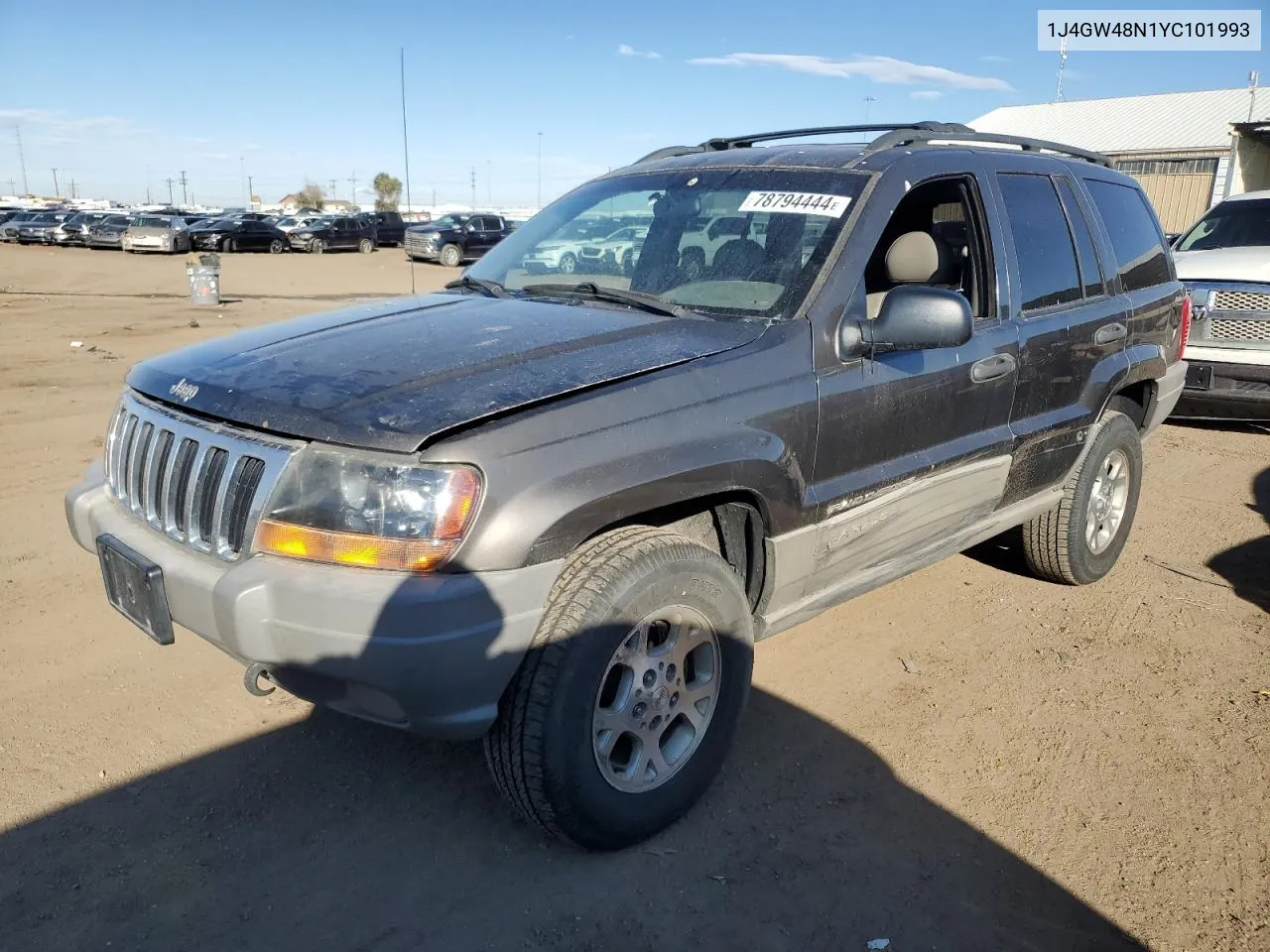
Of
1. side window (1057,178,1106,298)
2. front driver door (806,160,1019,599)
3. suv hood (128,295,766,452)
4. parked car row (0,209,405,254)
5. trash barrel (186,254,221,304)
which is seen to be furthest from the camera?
parked car row (0,209,405,254)

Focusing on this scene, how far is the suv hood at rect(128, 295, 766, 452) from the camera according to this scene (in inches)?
94.9

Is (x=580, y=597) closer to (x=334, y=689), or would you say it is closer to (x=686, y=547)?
(x=686, y=547)

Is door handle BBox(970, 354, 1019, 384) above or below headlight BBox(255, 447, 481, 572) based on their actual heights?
above

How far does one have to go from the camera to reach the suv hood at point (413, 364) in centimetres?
241

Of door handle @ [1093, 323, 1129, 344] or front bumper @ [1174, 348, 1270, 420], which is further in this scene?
front bumper @ [1174, 348, 1270, 420]

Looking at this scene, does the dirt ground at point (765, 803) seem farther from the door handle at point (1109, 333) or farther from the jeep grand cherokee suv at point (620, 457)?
the door handle at point (1109, 333)

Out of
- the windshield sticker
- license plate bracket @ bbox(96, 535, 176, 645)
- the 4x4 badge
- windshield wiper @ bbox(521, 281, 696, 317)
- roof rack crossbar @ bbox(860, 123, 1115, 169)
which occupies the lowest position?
license plate bracket @ bbox(96, 535, 176, 645)

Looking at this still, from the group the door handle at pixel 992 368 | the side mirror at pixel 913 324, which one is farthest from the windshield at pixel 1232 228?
the side mirror at pixel 913 324

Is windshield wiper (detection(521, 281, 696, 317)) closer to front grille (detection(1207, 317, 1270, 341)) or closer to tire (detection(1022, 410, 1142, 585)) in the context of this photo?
tire (detection(1022, 410, 1142, 585))

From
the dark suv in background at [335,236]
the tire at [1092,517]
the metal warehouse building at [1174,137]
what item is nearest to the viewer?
the tire at [1092,517]

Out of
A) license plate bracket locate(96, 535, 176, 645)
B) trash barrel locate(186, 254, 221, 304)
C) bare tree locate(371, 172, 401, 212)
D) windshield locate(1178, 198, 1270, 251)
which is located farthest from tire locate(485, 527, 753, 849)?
bare tree locate(371, 172, 401, 212)

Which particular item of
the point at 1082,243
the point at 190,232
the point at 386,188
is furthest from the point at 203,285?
the point at 386,188

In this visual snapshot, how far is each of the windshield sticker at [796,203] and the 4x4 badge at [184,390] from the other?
1.90 m

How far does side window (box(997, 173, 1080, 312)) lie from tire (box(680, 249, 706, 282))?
1.36 metres
